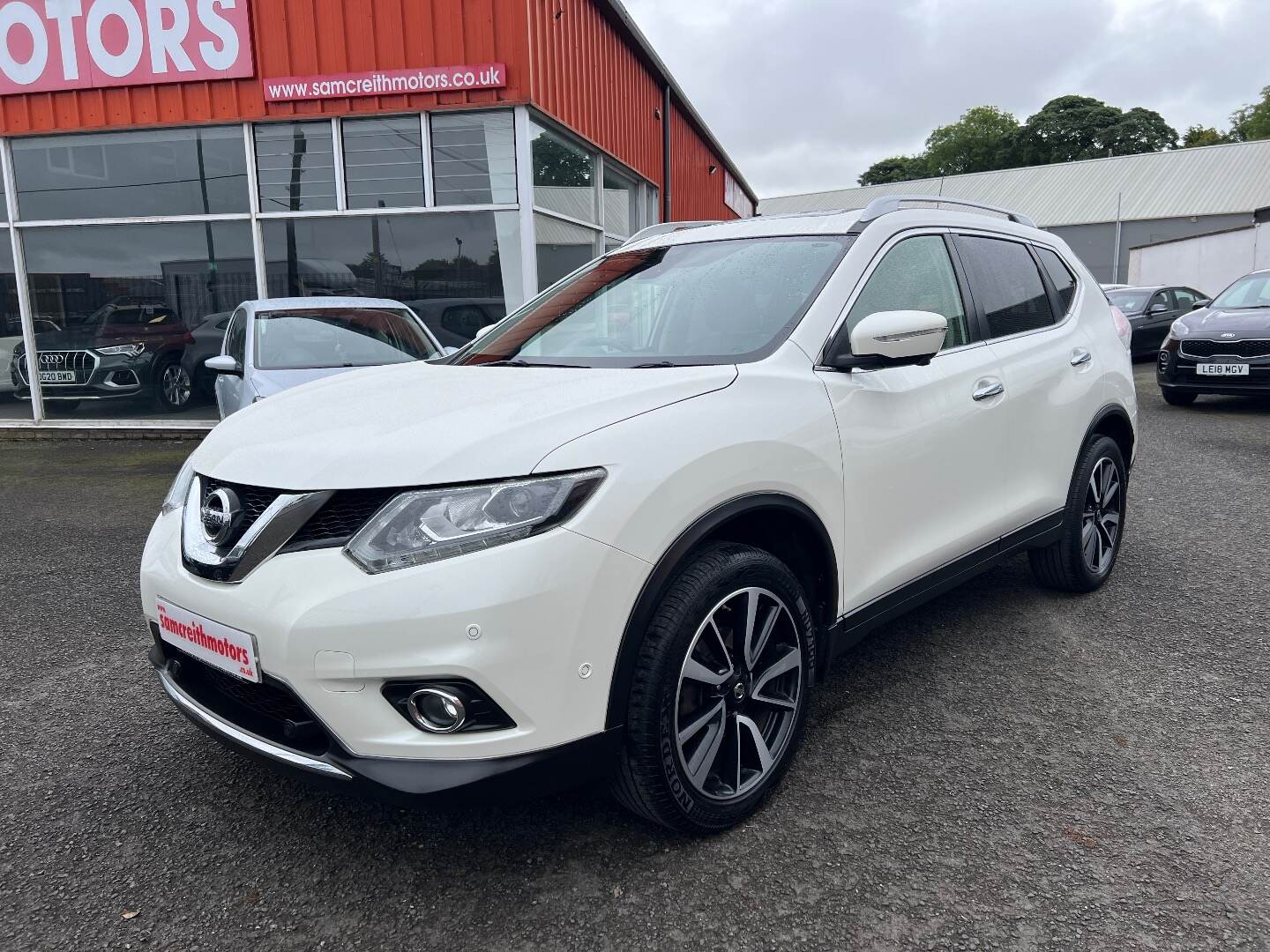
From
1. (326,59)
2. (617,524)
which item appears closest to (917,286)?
(617,524)

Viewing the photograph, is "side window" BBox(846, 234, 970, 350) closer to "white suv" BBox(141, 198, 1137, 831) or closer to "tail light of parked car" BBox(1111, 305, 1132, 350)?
"white suv" BBox(141, 198, 1137, 831)

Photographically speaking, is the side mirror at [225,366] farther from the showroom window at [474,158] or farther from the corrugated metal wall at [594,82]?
the corrugated metal wall at [594,82]

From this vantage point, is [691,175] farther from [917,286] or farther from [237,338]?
[917,286]

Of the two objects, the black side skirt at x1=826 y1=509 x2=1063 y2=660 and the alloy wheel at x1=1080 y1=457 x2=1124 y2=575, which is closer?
the black side skirt at x1=826 y1=509 x2=1063 y2=660

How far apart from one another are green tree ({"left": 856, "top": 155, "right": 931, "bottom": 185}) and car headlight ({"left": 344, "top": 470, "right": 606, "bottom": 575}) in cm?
8828

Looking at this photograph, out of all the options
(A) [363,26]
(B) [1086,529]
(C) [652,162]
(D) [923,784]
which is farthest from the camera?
(C) [652,162]

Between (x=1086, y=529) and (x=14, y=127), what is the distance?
11.5 metres

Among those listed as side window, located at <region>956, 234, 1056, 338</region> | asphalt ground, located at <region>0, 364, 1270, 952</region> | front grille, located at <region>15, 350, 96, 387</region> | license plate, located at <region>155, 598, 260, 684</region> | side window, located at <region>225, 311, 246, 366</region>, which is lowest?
asphalt ground, located at <region>0, 364, 1270, 952</region>

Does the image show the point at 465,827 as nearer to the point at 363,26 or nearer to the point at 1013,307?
the point at 1013,307

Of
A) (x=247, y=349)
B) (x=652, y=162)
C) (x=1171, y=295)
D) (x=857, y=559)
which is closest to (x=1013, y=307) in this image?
(x=857, y=559)

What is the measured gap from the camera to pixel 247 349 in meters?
7.56

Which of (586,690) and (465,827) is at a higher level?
(586,690)

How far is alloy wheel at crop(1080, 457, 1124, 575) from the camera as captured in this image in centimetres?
424

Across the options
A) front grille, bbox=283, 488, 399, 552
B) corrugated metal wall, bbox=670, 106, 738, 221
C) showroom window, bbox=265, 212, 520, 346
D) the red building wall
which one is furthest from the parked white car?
corrugated metal wall, bbox=670, 106, 738, 221
